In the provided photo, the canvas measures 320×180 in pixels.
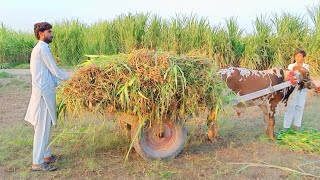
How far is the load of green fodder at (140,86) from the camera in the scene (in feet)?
14.2

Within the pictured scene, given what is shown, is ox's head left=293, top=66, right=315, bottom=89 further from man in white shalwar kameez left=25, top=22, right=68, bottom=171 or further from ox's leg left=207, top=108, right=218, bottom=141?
man in white shalwar kameez left=25, top=22, right=68, bottom=171

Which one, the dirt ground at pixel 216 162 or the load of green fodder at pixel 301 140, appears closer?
the dirt ground at pixel 216 162

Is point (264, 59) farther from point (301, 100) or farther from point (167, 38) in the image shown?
point (301, 100)

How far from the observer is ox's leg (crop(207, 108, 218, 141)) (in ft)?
16.0

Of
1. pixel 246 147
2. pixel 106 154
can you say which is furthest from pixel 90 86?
pixel 246 147

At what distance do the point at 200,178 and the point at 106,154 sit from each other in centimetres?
141

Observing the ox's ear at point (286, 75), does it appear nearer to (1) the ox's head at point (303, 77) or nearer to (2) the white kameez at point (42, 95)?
(1) the ox's head at point (303, 77)

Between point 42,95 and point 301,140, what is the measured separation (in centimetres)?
365

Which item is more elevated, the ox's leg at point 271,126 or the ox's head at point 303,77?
the ox's head at point 303,77

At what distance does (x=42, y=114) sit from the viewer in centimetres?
448

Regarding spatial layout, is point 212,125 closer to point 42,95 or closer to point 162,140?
point 162,140

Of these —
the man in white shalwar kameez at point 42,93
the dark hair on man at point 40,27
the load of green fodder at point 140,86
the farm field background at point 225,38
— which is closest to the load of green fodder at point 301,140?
the load of green fodder at point 140,86

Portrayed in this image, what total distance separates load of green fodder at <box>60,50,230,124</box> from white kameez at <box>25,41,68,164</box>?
0.57ft

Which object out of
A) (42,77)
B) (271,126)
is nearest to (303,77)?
(271,126)
